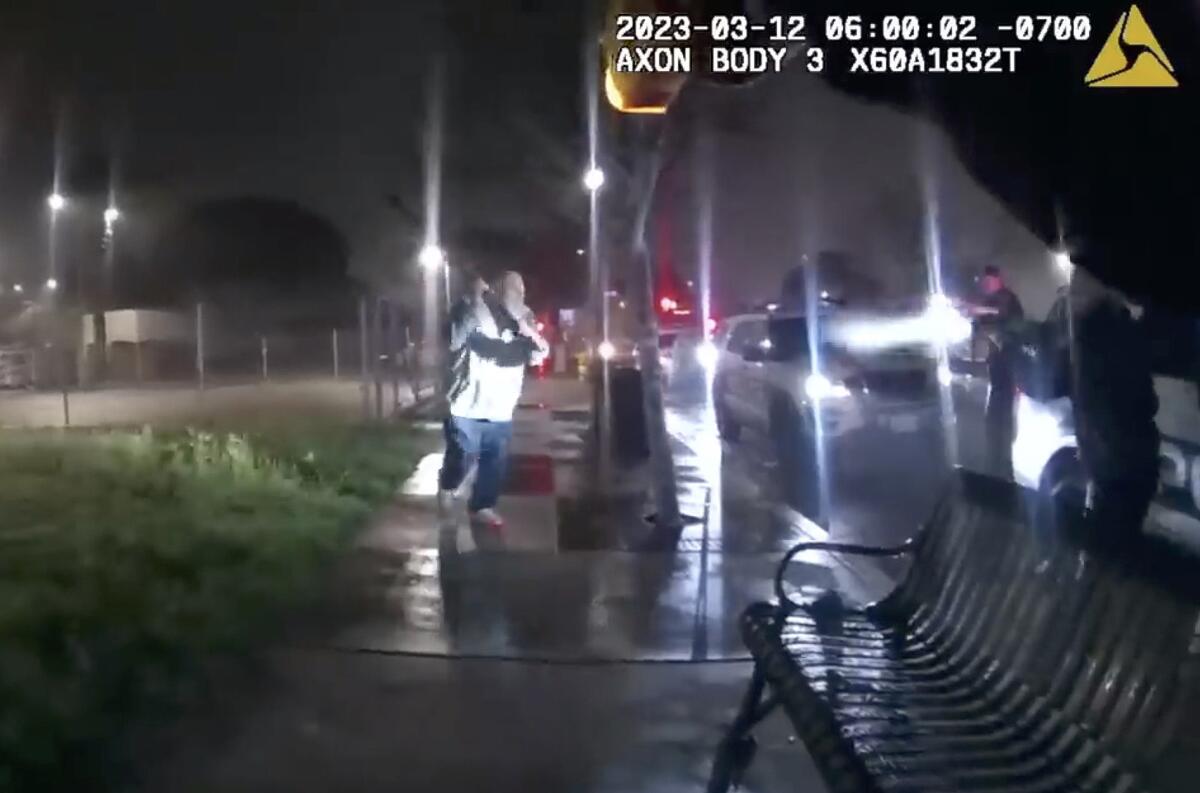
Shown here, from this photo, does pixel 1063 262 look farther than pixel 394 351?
No

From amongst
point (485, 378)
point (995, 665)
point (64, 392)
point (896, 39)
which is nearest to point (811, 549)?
point (995, 665)

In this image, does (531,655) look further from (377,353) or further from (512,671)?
(377,353)

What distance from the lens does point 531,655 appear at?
23.4 ft

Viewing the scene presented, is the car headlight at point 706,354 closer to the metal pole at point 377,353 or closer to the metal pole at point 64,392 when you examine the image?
the metal pole at point 377,353

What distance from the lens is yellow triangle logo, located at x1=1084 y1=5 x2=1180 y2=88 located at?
16.8 ft

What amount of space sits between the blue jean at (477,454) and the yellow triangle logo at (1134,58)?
21.0 ft

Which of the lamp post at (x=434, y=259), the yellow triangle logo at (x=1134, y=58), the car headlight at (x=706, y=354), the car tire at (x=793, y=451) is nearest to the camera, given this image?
the yellow triangle logo at (x=1134, y=58)

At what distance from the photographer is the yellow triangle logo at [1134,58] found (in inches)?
202

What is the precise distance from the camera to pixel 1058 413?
9.93 metres

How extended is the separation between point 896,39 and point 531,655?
3.09 m

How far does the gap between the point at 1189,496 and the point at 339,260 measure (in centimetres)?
4102

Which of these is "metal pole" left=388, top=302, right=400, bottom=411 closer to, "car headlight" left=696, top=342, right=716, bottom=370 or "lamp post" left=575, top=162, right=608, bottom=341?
"car headlight" left=696, top=342, right=716, bottom=370

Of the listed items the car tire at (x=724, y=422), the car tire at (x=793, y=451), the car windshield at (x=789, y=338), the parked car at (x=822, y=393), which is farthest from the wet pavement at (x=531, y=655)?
the car tire at (x=724, y=422)

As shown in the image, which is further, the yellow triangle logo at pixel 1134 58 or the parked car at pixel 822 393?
the parked car at pixel 822 393
